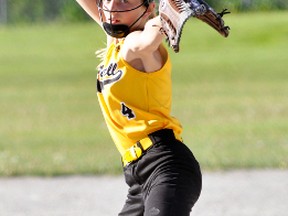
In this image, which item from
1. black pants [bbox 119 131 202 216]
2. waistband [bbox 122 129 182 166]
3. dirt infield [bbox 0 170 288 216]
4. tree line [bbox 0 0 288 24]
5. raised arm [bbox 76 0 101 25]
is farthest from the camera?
tree line [bbox 0 0 288 24]

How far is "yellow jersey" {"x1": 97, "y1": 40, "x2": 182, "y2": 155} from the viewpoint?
4.73m

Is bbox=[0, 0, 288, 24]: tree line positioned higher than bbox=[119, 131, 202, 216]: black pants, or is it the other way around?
bbox=[119, 131, 202, 216]: black pants

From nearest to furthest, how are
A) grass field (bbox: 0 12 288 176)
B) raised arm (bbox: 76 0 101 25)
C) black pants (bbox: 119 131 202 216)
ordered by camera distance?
black pants (bbox: 119 131 202 216) < raised arm (bbox: 76 0 101 25) < grass field (bbox: 0 12 288 176)

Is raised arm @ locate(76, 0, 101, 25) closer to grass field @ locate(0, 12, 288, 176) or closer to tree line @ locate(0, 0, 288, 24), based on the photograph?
grass field @ locate(0, 12, 288, 176)

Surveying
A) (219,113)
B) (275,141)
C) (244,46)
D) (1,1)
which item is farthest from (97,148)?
(1,1)

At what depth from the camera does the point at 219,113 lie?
50.6 ft

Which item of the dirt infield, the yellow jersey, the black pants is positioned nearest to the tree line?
the dirt infield

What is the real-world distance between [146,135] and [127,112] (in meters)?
0.14

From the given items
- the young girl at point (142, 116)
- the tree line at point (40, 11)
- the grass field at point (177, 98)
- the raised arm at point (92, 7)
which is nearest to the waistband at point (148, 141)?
the young girl at point (142, 116)

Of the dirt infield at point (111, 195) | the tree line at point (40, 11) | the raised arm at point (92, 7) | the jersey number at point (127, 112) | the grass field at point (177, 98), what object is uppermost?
the raised arm at point (92, 7)

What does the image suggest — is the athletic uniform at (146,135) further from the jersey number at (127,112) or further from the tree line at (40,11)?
the tree line at (40,11)

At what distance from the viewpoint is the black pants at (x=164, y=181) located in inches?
179

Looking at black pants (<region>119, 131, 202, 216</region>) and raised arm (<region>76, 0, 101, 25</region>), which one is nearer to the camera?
black pants (<region>119, 131, 202, 216</region>)

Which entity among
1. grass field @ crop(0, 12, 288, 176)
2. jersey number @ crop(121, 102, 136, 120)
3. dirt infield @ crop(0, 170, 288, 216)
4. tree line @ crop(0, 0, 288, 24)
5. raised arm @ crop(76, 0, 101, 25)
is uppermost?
raised arm @ crop(76, 0, 101, 25)
